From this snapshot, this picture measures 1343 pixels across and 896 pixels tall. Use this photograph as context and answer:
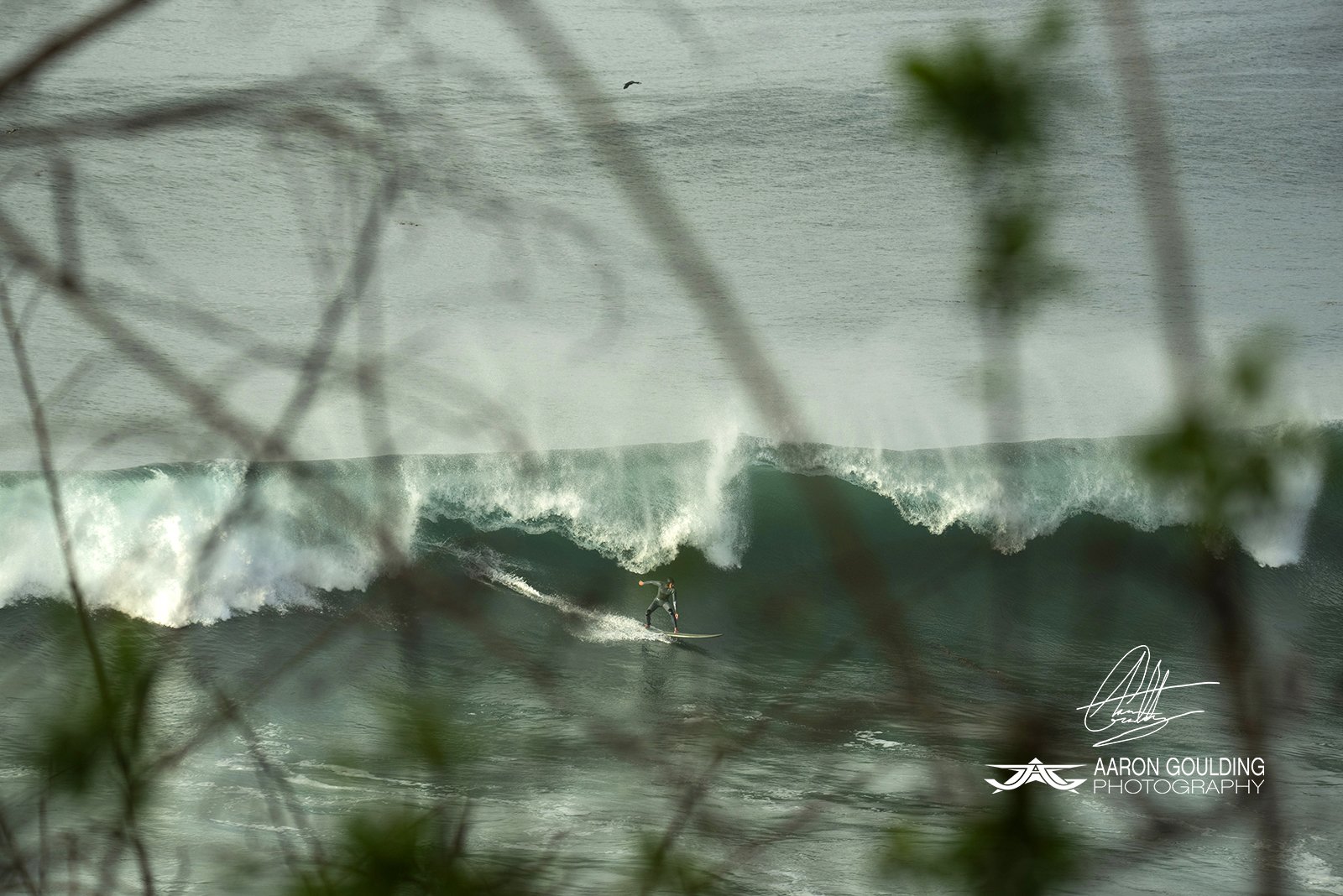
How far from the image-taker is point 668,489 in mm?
4332

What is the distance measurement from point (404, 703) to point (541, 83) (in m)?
4.62

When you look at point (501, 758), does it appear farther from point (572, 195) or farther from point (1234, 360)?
point (1234, 360)

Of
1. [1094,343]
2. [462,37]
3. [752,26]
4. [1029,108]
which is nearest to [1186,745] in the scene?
[1094,343]
